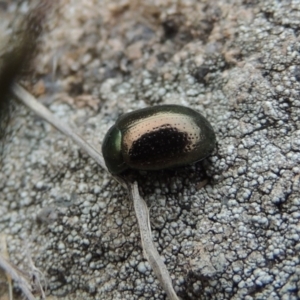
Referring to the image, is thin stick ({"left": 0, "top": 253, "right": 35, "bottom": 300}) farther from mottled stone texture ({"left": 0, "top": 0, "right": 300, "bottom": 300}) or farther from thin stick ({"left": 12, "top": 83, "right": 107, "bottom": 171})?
thin stick ({"left": 12, "top": 83, "right": 107, "bottom": 171})

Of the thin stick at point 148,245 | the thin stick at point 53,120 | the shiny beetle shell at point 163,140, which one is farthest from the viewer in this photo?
the thin stick at point 53,120

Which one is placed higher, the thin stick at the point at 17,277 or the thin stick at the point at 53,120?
the thin stick at the point at 53,120

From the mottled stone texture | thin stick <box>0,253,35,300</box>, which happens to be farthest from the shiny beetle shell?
thin stick <box>0,253,35,300</box>

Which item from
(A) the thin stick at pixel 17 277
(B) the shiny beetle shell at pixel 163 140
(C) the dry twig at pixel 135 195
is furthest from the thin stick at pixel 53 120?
(A) the thin stick at pixel 17 277

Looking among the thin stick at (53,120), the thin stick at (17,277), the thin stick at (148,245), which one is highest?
the thin stick at (53,120)

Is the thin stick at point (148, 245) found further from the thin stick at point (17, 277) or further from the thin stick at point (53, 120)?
the thin stick at point (17, 277)
